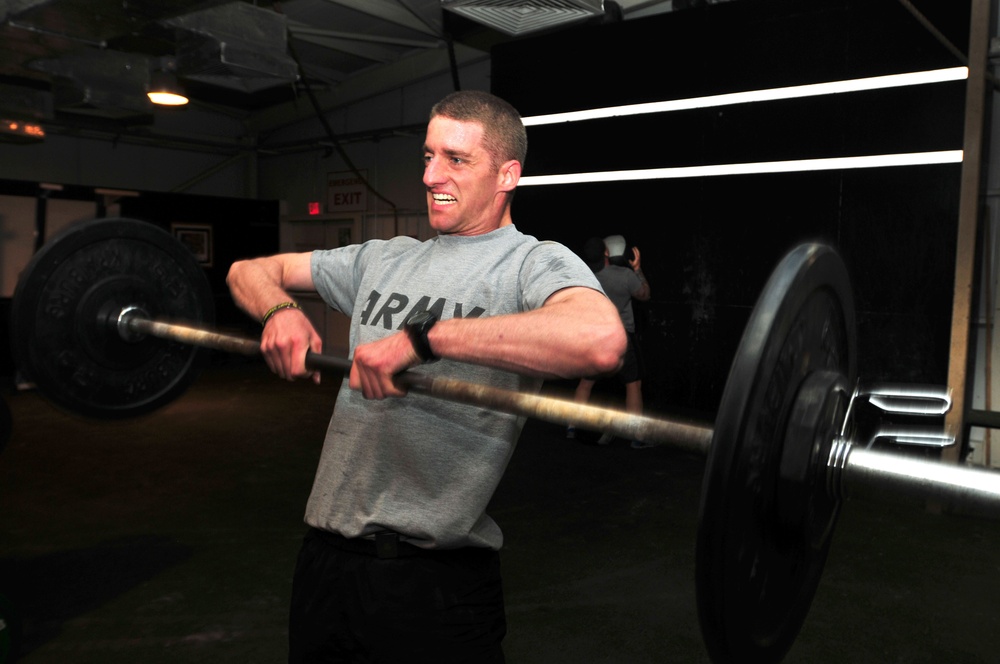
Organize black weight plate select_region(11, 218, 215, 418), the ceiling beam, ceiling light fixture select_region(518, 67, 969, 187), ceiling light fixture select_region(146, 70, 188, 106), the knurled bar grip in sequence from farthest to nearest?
the ceiling beam → ceiling light fixture select_region(146, 70, 188, 106) → ceiling light fixture select_region(518, 67, 969, 187) → black weight plate select_region(11, 218, 215, 418) → the knurled bar grip

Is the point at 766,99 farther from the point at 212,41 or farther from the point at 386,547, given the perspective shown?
the point at 386,547

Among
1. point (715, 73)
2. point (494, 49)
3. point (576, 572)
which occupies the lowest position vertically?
point (576, 572)

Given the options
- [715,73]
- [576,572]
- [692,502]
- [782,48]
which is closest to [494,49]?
[715,73]

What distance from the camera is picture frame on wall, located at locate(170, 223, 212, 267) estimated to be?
8.17 m

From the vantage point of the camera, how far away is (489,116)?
1.24 meters

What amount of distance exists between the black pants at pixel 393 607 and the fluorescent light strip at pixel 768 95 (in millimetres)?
3447

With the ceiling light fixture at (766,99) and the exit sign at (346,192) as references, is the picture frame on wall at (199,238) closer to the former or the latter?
the exit sign at (346,192)

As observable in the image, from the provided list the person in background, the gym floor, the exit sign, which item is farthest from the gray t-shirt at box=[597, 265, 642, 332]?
the exit sign

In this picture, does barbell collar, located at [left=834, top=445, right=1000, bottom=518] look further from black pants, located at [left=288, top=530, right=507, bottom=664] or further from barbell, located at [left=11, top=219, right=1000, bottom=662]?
black pants, located at [left=288, top=530, right=507, bottom=664]

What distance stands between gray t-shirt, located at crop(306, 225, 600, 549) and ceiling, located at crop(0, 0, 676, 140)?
2235 mm

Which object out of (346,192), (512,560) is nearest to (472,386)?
(512,560)

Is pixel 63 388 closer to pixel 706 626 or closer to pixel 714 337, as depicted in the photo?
pixel 706 626

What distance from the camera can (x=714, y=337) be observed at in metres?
4.99

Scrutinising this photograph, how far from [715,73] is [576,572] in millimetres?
3399
